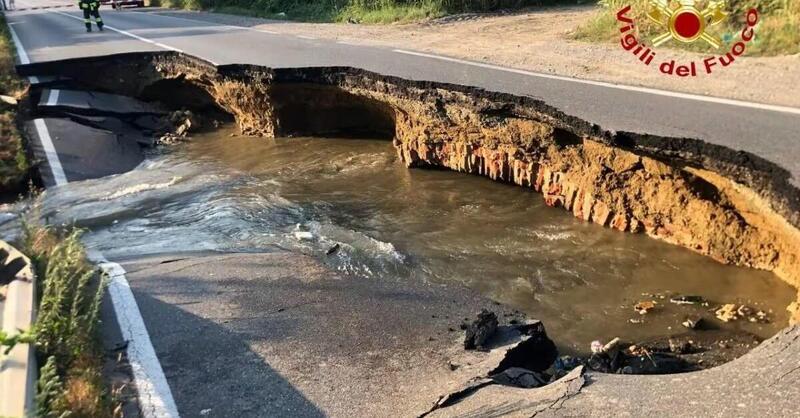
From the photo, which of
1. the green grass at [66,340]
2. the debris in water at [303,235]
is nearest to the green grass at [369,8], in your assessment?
the debris in water at [303,235]

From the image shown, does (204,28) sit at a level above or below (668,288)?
above

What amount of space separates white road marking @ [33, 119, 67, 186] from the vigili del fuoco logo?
923 centimetres

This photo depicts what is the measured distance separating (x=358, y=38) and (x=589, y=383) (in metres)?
12.8

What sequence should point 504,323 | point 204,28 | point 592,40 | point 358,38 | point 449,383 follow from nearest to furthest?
point 449,383, point 504,323, point 592,40, point 358,38, point 204,28

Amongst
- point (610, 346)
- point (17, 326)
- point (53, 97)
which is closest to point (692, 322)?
point (610, 346)

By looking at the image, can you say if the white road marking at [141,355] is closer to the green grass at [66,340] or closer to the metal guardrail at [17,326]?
the green grass at [66,340]

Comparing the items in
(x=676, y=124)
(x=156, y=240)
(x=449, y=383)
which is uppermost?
(x=676, y=124)

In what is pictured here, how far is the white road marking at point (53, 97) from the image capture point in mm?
12832

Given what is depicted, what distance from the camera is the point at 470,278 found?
6.51 m

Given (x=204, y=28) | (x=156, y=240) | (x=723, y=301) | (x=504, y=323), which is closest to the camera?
(x=504, y=323)

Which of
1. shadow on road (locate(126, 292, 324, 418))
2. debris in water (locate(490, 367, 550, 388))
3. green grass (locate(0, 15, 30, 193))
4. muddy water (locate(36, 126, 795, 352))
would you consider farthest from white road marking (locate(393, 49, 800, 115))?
green grass (locate(0, 15, 30, 193))

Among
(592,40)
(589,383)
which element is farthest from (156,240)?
(592,40)

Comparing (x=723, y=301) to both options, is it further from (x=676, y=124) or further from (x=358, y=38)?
(x=358, y=38)

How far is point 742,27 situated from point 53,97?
12.6 meters
